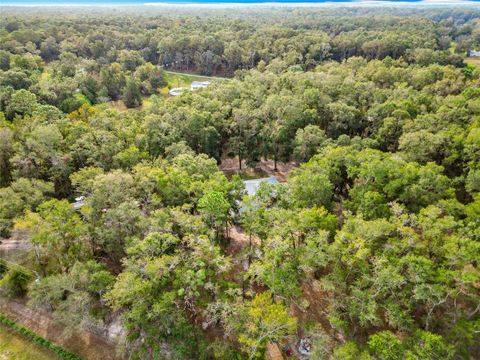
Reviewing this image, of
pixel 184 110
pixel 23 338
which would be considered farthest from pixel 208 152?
pixel 23 338

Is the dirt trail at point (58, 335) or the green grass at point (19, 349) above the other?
the dirt trail at point (58, 335)

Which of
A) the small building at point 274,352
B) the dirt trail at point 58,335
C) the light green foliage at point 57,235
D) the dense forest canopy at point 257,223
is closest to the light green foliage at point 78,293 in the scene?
the dense forest canopy at point 257,223

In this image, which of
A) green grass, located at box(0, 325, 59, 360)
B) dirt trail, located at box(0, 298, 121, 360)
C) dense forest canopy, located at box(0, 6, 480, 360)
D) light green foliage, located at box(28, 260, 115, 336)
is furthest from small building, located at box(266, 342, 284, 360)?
green grass, located at box(0, 325, 59, 360)

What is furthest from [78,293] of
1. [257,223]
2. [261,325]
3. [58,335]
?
[257,223]

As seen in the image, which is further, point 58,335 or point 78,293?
point 58,335

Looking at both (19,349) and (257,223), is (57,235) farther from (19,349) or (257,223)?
(257,223)

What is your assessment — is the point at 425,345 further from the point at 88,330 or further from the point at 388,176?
the point at 88,330

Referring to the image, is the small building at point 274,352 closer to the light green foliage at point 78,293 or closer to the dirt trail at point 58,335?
the dirt trail at point 58,335
